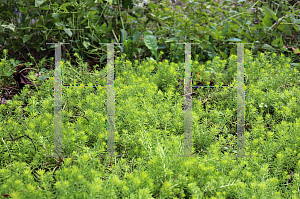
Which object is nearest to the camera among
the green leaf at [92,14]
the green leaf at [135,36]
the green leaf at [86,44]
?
the green leaf at [92,14]

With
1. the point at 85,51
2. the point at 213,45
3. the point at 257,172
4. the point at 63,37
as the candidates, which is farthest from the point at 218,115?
the point at 63,37

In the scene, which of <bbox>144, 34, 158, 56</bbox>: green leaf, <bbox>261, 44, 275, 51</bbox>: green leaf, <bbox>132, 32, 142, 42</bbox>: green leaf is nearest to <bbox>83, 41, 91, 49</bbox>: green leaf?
<bbox>132, 32, 142, 42</bbox>: green leaf

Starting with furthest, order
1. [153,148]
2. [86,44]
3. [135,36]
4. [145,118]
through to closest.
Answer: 1. [135,36]
2. [86,44]
3. [145,118]
4. [153,148]

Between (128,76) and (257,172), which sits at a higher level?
(128,76)

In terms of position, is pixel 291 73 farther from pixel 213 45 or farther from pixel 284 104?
pixel 213 45

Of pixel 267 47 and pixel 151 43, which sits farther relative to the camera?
pixel 267 47

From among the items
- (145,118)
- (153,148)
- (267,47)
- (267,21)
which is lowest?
(153,148)

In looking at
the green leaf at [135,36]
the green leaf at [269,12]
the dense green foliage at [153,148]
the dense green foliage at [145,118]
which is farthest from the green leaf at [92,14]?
the green leaf at [269,12]

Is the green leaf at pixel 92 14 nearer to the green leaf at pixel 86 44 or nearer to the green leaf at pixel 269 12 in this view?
the green leaf at pixel 86 44

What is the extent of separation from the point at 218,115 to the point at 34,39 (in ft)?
8.31

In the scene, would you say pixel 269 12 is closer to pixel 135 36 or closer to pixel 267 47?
pixel 267 47

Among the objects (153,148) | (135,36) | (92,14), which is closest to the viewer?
(153,148)

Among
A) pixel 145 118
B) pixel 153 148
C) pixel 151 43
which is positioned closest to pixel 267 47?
pixel 151 43

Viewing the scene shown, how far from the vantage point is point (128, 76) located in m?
2.51
